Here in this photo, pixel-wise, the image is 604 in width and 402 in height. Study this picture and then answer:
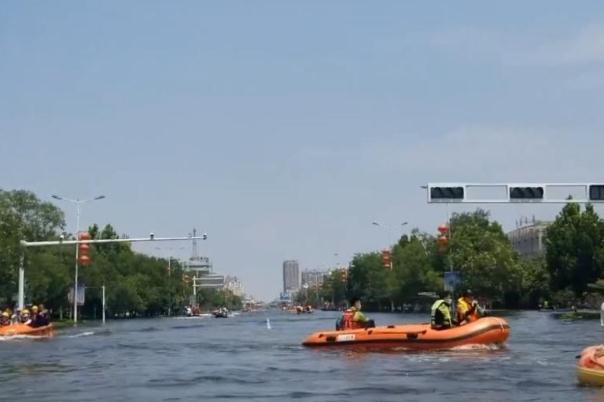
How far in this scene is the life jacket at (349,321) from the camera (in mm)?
35750

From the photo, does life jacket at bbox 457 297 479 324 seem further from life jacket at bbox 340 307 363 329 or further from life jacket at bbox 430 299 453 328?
life jacket at bbox 340 307 363 329

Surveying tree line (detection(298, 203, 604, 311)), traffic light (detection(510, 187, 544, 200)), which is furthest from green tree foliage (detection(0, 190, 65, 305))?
traffic light (detection(510, 187, 544, 200))

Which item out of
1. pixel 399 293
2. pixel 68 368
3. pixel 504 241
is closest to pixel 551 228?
pixel 504 241

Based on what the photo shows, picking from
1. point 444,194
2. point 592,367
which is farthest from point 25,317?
point 592,367

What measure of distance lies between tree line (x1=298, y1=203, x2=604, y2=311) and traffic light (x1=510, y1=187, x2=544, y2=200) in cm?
3948

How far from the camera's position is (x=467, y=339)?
31828 millimetres

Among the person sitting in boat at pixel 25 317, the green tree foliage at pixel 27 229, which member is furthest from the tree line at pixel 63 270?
→ the person sitting in boat at pixel 25 317

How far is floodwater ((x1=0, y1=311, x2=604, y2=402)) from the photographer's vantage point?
20.8m

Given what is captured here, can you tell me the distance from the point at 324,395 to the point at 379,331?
1253cm

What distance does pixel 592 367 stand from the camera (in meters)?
21.1

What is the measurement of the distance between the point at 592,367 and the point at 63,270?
8026cm

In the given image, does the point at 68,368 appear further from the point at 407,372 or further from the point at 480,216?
the point at 480,216

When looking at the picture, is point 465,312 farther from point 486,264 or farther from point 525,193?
point 486,264

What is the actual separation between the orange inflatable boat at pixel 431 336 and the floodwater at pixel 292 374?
0.45m
